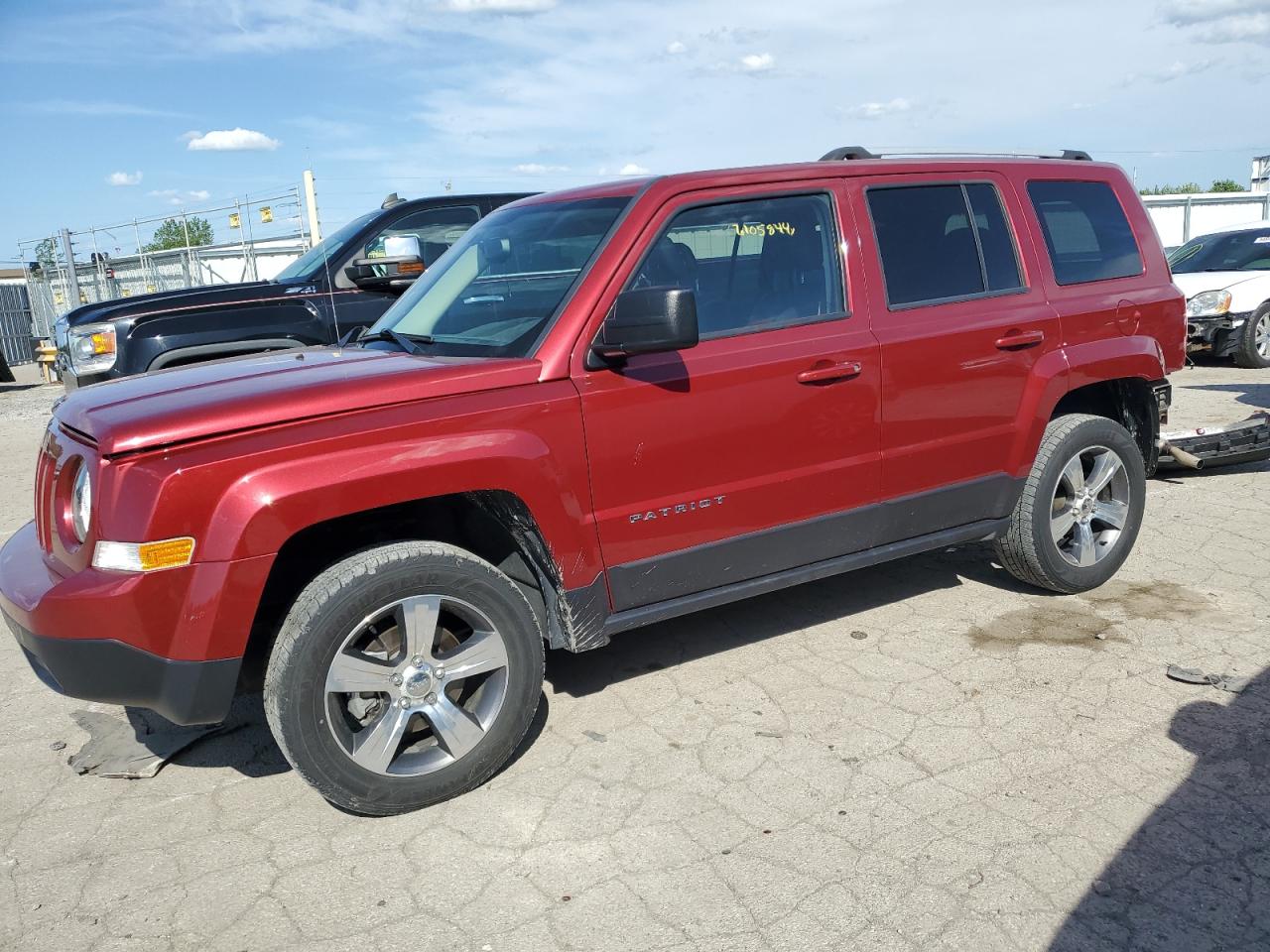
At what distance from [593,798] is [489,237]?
2258 millimetres

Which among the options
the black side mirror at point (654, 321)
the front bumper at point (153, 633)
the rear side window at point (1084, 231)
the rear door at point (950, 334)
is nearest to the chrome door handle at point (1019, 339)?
the rear door at point (950, 334)

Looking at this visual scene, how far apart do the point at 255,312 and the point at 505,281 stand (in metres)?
3.62

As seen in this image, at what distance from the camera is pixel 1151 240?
4.85 metres

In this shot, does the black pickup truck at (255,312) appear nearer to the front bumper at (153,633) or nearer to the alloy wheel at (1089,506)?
the front bumper at (153,633)

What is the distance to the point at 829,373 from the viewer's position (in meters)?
3.75

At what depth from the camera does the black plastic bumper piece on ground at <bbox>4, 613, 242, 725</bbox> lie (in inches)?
111

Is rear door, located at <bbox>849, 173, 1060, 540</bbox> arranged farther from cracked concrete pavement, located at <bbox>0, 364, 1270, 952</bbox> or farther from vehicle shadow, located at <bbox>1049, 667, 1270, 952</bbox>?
vehicle shadow, located at <bbox>1049, 667, 1270, 952</bbox>

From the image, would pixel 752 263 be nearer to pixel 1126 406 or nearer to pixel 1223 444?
pixel 1126 406

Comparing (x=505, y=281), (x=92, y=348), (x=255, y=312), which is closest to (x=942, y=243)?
(x=505, y=281)

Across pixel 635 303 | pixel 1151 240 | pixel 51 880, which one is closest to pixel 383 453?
pixel 635 303

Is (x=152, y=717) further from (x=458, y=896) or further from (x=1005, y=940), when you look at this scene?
(x=1005, y=940)

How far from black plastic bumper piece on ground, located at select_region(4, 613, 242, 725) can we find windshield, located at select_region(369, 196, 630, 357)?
1.34 m

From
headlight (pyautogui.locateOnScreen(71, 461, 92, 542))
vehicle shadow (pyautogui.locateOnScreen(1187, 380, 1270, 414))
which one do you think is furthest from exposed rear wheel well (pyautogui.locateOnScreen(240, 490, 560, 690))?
vehicle shadow (pyautogui.locateOnScreen(1187, 380, 1270, 414))

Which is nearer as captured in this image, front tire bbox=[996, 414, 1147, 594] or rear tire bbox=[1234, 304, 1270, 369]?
front tire bbox=[996, 414, 1147, 594]
